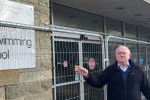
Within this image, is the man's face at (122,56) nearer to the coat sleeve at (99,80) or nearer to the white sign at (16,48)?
the coat sleeve at (99,80)

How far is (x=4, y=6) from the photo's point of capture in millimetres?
2680

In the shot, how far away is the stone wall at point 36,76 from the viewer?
100 inches

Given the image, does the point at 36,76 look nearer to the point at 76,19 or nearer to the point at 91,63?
the point at 91,63

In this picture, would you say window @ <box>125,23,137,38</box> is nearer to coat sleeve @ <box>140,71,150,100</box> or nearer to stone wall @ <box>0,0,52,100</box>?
coat sleeve @ <box>140,71,150,100</box>

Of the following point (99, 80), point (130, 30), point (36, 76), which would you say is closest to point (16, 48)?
point (36, 76)

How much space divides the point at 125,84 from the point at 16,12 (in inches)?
81.1

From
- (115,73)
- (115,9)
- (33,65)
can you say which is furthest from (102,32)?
(33,65)

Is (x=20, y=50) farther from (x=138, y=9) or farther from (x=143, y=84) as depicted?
(x=138, y=9)

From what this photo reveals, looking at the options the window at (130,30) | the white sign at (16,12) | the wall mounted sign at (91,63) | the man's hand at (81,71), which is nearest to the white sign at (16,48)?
the white sign at (16,12)

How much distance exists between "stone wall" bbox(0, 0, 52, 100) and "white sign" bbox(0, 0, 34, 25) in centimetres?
9

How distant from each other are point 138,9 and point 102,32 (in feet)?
5.59

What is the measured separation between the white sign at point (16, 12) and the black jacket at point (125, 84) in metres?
1.38

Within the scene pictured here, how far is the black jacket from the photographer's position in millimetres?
2953

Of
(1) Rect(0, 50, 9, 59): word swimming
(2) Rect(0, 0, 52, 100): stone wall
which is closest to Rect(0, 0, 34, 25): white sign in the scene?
(2) Rect(0, 0, 52, 100): stone wall
